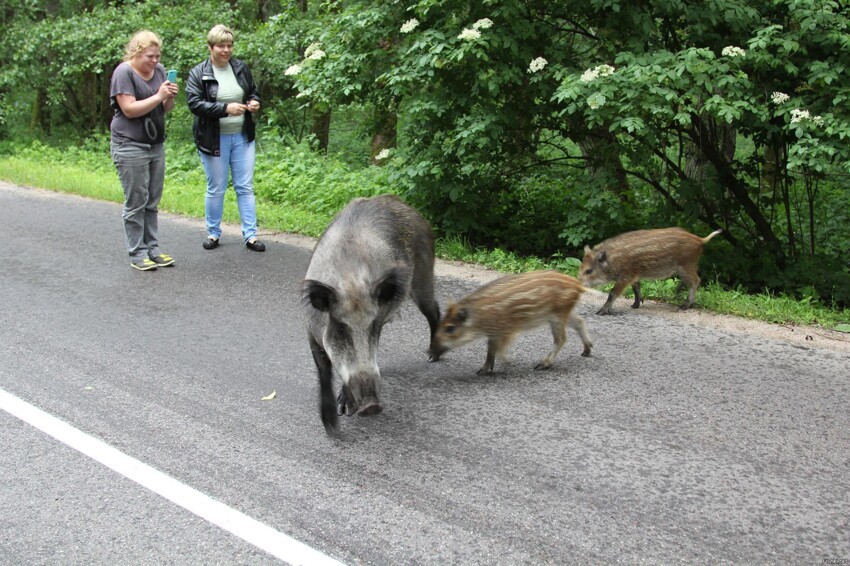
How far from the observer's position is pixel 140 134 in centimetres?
785

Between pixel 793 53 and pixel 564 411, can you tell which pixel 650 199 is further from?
pixel 564 411

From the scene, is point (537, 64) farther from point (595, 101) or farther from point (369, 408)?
point (369, 408)

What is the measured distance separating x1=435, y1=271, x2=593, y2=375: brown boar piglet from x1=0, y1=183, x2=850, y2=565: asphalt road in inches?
9.2

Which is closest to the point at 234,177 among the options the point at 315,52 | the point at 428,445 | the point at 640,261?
the point at 315,52

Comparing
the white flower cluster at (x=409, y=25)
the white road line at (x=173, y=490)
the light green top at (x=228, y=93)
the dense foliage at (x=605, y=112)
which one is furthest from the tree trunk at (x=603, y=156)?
the white road line at (x=173, y=490)

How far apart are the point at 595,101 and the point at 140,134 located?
14.0ft

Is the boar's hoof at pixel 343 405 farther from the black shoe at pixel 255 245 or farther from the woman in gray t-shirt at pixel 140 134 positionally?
the black shoe at pixel 255 245

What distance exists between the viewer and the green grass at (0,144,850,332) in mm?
7082

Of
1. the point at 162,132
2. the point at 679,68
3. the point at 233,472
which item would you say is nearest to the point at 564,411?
the point at 233,472

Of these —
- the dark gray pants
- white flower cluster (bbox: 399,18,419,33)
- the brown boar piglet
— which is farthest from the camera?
white flower cluster (bbox: 399,18,419,33)

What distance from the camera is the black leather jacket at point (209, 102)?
8453mm

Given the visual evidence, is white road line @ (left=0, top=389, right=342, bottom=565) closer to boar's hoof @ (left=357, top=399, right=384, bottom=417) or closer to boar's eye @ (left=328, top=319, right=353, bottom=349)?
boar's hoof @ (left=357, top=399, right=384, bottom=417)

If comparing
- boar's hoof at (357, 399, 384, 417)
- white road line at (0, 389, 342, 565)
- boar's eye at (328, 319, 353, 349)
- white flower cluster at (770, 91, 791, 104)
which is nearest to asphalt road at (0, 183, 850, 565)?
white road line at (0, 389, 342, 565)

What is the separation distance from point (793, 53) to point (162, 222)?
7.51 metres
